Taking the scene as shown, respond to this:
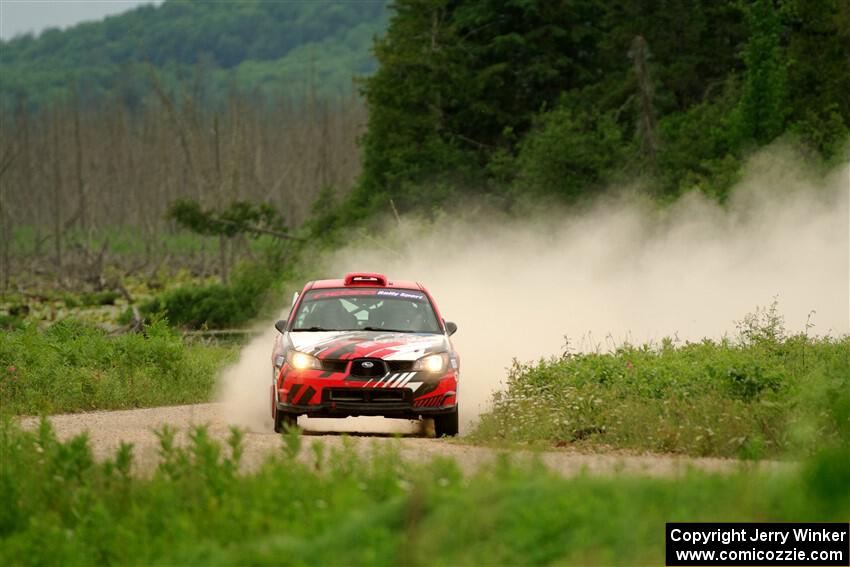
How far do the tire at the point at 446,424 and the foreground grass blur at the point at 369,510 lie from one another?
481 cm

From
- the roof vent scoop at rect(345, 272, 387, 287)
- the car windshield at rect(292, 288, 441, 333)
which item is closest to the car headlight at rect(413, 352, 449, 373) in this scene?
the car windshield at rect(292, 288, 441, 333)

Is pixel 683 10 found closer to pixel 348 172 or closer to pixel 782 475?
pixel 782 475

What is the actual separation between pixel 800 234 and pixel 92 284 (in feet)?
97.5

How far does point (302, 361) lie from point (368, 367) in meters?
0.71

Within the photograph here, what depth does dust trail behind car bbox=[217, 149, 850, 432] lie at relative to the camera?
28578 millimetres

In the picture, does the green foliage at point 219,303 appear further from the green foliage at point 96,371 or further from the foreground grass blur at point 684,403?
the foreground grass blur at point 684,403

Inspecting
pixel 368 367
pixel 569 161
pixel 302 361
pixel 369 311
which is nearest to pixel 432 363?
pixel 368 367

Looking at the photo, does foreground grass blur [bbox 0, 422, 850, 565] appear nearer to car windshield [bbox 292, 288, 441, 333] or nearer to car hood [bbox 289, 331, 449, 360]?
car hood [bbox 289, 331, 449, 360]

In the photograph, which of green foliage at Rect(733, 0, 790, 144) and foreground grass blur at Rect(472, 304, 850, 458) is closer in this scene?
foreground grass blur at Rect(472, 304, 850, 458)

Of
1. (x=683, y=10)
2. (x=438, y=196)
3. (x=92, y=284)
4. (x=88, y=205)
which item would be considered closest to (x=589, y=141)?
(x=438, y=196)

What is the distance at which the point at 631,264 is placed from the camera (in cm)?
3550

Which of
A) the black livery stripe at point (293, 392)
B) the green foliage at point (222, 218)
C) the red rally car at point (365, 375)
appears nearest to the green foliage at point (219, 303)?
the green foliage at point (222, 218)

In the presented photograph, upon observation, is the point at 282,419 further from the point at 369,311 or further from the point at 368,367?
the point at 369,311

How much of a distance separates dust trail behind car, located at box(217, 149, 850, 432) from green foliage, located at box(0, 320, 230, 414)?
128 centimetres
